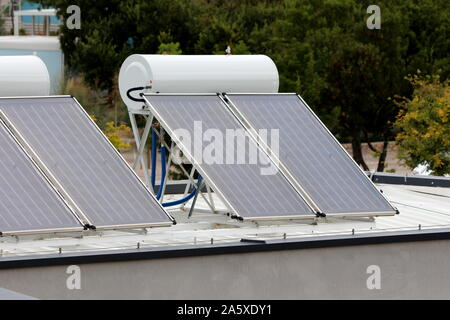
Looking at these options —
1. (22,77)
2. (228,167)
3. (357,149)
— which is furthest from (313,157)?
(357,149)

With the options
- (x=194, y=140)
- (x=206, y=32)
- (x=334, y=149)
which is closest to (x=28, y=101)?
(x=194, y=140)

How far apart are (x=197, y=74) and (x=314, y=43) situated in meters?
35.0

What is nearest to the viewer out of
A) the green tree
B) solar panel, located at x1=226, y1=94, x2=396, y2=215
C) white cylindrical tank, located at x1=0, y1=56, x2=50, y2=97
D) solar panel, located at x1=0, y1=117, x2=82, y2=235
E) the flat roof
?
solar panel, located at x1=0, y1=117, x2=82, y2=235

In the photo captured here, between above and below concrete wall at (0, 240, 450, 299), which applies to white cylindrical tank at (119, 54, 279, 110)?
above

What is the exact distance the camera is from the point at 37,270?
14.9 m

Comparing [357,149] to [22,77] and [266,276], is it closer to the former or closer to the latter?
[22,77]

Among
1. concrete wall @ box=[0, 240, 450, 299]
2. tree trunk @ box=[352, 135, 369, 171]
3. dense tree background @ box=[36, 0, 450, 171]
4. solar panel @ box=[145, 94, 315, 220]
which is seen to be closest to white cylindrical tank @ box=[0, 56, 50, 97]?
solar panel @ box=[145, 94, 315, 220]

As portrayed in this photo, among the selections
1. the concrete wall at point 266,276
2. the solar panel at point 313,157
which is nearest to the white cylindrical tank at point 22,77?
the solar panel at point 313,157

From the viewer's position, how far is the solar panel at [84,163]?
16141 mm

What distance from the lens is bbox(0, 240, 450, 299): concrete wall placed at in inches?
597

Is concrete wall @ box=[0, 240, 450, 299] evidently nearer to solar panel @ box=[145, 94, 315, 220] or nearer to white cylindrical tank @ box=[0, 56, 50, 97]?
solar panel @ box=[145, 94, 315, 220]

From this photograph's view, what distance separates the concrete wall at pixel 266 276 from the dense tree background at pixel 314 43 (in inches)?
1147

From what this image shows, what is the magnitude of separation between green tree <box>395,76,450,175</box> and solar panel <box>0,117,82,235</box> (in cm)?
2167
